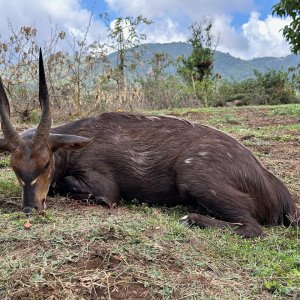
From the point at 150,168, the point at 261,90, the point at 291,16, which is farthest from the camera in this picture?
the point at 261,90

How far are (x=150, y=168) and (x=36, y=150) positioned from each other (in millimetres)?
1238

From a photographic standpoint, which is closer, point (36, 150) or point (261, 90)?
point (36, 150)

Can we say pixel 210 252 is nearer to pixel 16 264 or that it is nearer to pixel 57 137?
pixel 16 264

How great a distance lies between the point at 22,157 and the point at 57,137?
504 millimetres

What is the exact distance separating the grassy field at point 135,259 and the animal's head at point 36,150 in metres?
0.22

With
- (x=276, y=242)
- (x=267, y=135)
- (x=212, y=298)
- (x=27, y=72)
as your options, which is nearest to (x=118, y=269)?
(x=212, y=298)

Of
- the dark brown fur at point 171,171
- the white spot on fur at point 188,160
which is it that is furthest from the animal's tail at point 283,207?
the white spot on fur at point 188,160

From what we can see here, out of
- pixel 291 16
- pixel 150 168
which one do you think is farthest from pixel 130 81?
pixel 150 168

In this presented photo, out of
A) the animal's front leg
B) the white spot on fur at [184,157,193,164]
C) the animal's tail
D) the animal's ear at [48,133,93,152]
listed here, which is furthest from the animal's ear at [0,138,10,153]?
the animal's tail

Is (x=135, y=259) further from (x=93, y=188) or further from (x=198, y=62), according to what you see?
(x=198, y=62)

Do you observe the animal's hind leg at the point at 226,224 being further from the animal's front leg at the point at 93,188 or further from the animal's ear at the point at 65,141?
the animal's ear at the point at 65,141

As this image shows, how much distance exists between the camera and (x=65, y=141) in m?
5.34

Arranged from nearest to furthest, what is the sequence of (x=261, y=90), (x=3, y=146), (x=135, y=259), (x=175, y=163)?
(x=135, y=259) → (x=3, y=146) → (x=175, y=163) → (x=261, y=90)

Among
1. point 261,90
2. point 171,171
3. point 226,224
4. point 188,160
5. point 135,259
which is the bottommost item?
point 226,224
